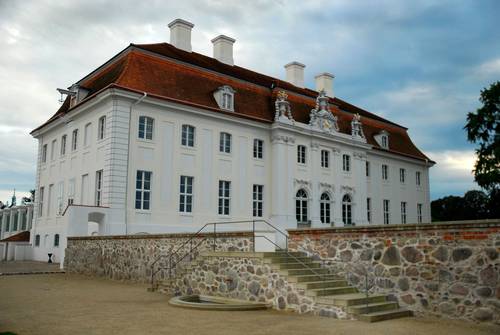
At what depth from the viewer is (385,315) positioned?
10.2 meters

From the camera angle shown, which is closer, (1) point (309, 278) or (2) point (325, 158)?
(1) point (309, 278)

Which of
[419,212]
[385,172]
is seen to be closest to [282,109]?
[385,172]

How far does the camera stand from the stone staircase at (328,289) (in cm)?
1016

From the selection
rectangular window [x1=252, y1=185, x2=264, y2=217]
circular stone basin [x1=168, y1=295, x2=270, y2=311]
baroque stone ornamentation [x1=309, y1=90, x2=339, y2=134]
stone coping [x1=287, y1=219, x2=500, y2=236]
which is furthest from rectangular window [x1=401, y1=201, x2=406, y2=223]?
circular stone basin [x1=168, y1=295, x2=270, y2=311]

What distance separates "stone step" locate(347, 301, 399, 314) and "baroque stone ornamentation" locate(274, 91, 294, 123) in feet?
65.9

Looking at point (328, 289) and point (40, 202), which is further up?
point (40, 202)

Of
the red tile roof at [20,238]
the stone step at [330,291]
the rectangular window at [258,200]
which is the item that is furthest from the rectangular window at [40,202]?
the stone step at [330,291]

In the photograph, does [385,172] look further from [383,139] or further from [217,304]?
[217,304]

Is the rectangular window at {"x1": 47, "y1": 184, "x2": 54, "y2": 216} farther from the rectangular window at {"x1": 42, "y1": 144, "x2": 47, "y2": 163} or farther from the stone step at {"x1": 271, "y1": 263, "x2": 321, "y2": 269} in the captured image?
the stone step at {"x1": 271, "y1": 263, "x2": 321, "y2": 269}

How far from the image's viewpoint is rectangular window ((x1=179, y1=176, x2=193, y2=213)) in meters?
26.0

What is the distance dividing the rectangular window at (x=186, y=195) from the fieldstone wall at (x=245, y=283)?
12149 mm

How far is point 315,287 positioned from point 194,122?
56.2 feet

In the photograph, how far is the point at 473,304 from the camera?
966 cm

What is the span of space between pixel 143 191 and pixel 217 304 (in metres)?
14.0
